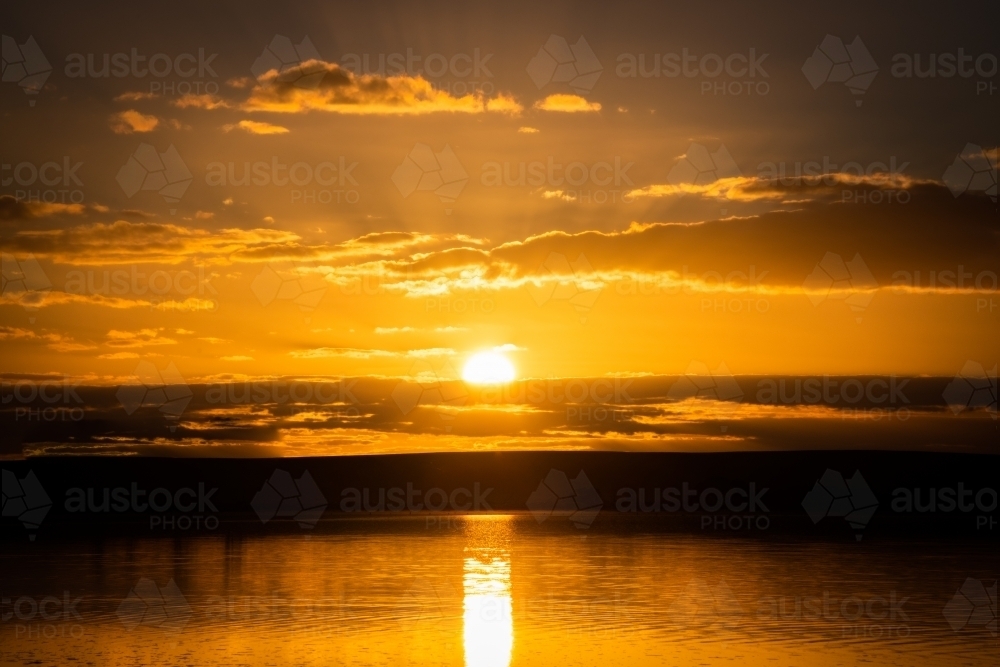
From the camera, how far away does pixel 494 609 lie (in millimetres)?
40344

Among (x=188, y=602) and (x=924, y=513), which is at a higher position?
(x=188, y=602)

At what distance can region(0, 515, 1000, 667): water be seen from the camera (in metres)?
30.2

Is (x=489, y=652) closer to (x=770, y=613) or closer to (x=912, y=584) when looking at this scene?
(x=770, y=613)

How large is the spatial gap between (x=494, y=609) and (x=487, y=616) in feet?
6.46

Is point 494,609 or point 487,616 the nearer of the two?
point 487,616

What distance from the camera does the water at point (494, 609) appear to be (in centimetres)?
3025

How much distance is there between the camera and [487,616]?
126 ft

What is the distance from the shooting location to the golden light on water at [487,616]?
30.2 m

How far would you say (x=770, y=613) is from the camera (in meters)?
39.1

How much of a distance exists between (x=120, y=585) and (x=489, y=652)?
27.0 m

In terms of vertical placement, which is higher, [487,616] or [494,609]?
[487,616]

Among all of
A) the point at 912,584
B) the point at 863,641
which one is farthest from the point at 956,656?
the point at 912,584

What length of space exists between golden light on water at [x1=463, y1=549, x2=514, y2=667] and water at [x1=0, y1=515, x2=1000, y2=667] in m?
0.10

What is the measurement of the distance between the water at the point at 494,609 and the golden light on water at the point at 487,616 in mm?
103
